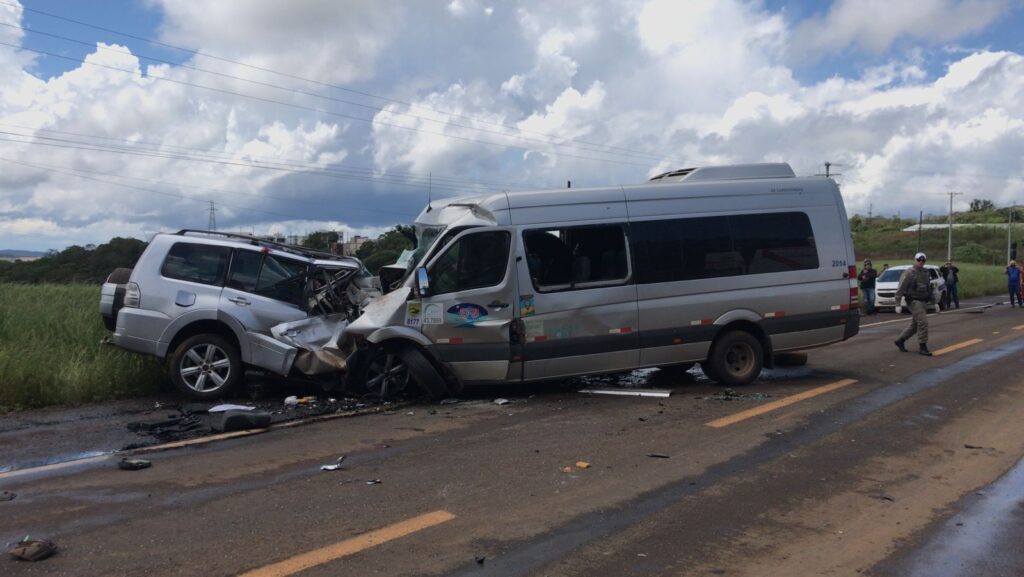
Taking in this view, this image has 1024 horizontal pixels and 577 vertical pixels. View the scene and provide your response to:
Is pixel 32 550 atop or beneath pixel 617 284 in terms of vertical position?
beneath

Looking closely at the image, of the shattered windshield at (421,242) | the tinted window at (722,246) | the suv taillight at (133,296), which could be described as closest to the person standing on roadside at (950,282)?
the tinted window at (722,246)

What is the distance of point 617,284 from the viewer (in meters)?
9.05

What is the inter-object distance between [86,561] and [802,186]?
895 cm

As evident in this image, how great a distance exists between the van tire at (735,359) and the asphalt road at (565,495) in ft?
3.02

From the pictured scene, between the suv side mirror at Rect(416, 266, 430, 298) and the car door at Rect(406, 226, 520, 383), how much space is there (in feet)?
0.17

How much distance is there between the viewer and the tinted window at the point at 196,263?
912 centimetres

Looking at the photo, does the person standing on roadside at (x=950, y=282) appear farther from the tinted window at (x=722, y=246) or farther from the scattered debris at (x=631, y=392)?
the scattered debris at (x=631, y=392)

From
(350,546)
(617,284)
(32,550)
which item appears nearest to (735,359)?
(617,284)

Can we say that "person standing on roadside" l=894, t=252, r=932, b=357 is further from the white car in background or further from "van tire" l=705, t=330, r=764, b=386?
the white car in background

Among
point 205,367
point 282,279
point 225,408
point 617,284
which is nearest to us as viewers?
point 225,408

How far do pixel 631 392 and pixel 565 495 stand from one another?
13.5 ft

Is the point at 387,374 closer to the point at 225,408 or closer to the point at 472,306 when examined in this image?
the point at 472,306

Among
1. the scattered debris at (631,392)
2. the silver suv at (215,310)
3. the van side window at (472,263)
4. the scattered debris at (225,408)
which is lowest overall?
the scattered debris at (225,408)

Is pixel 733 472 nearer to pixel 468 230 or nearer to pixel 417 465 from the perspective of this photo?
pixel 417 465
